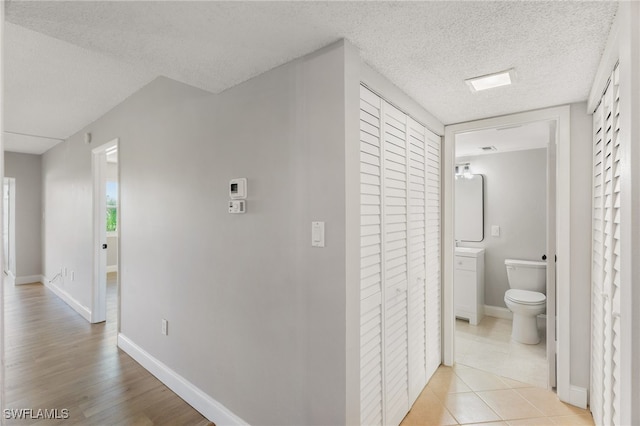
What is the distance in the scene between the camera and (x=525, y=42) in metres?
1.42

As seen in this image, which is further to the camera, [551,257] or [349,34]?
[551,257]

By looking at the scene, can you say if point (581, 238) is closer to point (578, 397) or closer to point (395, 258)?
point (578, 397)

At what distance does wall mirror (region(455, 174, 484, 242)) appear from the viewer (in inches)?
168

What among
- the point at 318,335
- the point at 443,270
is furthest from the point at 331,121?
the point at 443,270

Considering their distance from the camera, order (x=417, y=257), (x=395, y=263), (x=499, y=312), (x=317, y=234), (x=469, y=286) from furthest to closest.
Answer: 1. (x=499, y=312)
2. (x=469, y=286)
3. (x=417, y=257)
4. (x=395, y=263)
5. (x=317, y=234)

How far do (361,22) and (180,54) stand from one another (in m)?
0.84

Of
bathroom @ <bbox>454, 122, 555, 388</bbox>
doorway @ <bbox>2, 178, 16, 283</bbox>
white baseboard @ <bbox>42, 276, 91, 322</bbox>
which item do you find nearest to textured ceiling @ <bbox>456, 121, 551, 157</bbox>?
bathroom @ <bbox>454, 122, 555, 388</bbox>

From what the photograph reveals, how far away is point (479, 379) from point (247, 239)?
2194 millimetres

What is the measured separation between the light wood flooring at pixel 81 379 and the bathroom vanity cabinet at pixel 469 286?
10.1 feet

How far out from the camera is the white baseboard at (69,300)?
379cm

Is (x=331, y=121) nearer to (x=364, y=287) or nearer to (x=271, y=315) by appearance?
(x=364, y=287)

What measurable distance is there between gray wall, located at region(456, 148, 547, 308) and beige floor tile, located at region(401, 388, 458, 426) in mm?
2383

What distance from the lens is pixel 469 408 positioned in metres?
2.18

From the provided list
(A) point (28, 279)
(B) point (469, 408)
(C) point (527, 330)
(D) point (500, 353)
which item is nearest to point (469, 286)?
(C) point (527, 330)
